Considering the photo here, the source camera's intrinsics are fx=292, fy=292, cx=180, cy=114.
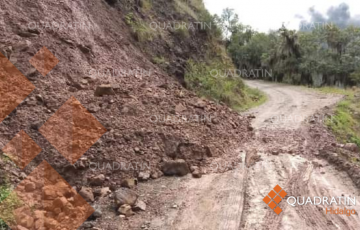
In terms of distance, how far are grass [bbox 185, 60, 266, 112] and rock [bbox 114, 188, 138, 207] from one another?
6641 mm

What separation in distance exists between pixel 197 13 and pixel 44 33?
10061mm

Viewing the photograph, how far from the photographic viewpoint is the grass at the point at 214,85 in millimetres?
11421

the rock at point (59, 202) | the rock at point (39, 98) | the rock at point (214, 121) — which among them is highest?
the rock at point (39, 98)

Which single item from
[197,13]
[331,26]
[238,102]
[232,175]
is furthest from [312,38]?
[232,175]

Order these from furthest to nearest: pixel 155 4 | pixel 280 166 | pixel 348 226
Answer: pixel 155 4
pixel 280 166
pixel 348 226

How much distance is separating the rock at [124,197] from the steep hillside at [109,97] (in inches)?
20.0

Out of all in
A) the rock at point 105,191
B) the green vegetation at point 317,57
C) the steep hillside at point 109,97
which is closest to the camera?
the rock at point 105,191

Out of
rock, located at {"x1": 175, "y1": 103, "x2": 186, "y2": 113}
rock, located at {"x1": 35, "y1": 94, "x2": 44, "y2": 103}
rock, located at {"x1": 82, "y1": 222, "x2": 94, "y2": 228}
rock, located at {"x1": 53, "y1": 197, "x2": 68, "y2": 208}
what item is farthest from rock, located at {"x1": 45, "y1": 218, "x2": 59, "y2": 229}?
rock, located at {"x1": 175, "y1": 103, "x2": 186, "y2": 113}

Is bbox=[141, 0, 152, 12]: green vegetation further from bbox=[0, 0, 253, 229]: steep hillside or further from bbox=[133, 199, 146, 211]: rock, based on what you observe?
bbox=[133, 199, 146, 211]: rock

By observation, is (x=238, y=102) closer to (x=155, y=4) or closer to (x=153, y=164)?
(x=155, y=4)

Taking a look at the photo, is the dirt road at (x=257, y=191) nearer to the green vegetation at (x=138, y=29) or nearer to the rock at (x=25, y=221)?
the rock at (x=25, y=221)

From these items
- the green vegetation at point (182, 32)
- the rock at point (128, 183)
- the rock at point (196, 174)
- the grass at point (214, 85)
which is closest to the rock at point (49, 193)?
the rock at point (128, 183)

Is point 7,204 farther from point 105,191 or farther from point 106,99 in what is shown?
point 106,99

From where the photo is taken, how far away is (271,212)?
4566 millimetres
